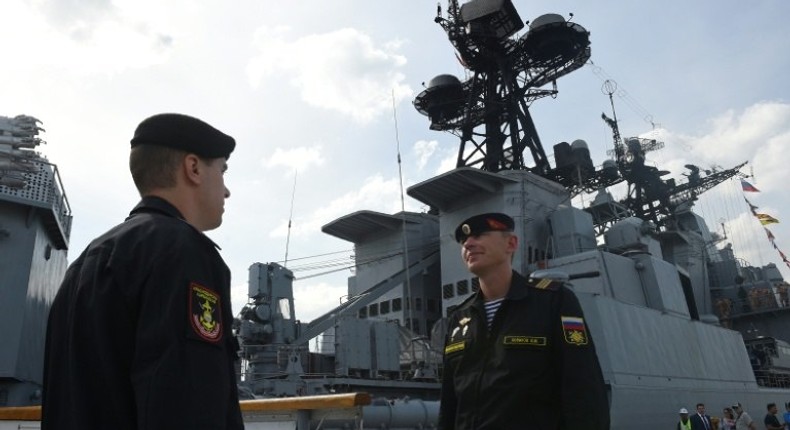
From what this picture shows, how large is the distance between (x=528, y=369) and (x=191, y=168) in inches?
67.5

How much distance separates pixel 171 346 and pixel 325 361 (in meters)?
16.0

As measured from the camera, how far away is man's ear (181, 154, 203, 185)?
157 centimetres

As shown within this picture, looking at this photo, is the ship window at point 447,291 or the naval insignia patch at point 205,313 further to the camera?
the ship window at point 447,291

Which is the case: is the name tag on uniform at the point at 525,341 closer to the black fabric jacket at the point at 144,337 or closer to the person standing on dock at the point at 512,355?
the person standing on dock at the point at 512,355

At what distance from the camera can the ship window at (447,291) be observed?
64.0 ft

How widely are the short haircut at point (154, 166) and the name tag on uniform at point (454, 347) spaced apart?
180cm

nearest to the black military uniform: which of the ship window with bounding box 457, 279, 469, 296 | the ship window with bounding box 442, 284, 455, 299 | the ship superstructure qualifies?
the ship superstructure

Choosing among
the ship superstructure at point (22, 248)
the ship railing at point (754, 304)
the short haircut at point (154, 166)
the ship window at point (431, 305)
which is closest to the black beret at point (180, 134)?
the short haircut at point (154, 166)

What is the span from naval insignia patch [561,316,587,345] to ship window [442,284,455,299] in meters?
16.9

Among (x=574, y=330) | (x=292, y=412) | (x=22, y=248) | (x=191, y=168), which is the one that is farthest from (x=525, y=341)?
(x=22, y=248)

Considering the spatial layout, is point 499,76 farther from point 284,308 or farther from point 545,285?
point 545,285

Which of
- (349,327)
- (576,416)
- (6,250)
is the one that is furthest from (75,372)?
(349,327)

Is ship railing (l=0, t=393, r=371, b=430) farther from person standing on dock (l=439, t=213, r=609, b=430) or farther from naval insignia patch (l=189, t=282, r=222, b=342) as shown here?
naval insignia patch (l=189, t=282, r=222, b=342)

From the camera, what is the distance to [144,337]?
1211 millimetres
